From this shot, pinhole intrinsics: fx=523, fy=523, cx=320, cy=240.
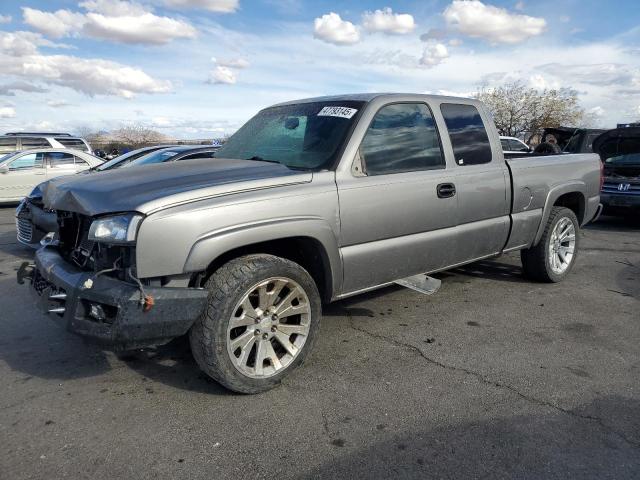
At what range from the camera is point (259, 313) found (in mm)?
3264

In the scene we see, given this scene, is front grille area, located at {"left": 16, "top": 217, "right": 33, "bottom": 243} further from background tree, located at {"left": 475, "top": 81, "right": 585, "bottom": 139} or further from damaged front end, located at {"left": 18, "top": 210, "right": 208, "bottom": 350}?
background tree, located at {"left": 475, "top": 81, "right": 585, "bottom": 139}

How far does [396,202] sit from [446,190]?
60cm

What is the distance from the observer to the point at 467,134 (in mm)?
4617

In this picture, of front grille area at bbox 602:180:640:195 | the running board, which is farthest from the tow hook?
front grille area at bbox 602:180:640:195

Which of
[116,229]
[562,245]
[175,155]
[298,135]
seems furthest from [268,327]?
[175,155]

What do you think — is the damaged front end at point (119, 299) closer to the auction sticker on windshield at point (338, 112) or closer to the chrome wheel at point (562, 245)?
the auction sticker on windshield at point (338, 112)

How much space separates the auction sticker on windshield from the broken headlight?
180 cm

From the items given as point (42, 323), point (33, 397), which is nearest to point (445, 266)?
point (33, 397)

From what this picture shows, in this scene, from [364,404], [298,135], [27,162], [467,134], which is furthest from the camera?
[27,162]

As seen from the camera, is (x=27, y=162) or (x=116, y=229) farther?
(x=27, y=162)

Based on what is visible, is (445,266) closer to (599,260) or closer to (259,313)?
(259,313)

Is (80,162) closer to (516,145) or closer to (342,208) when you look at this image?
(342,208)

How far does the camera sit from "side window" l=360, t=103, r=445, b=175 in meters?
3.85

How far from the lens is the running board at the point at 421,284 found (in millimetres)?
4090
